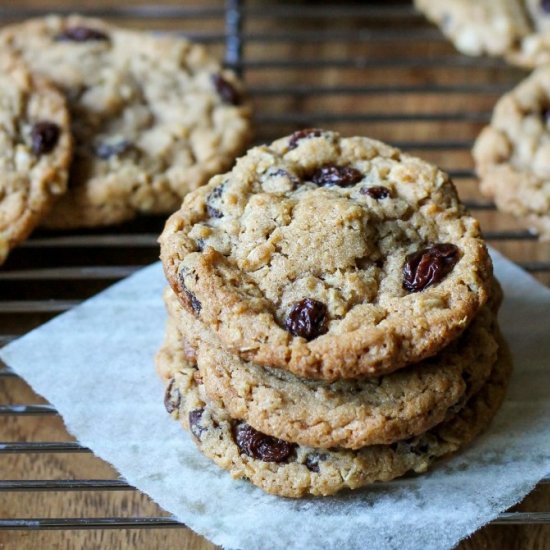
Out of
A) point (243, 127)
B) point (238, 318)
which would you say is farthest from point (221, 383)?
point (243, 127)

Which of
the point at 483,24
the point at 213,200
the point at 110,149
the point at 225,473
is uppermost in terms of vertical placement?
the point at 483,24

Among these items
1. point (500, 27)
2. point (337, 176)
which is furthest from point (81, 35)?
point (500, 27)

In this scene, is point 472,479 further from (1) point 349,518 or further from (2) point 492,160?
(2) point 492,160

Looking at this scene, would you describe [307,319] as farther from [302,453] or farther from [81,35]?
[81,35]

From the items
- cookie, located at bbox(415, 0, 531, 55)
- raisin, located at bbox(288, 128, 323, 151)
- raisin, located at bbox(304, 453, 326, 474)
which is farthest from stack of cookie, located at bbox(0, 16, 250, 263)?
raisin, located at bbox(304, 453, 326, 474)

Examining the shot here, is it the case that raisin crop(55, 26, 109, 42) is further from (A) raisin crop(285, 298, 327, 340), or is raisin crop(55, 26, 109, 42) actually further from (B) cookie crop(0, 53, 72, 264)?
(A) raisin crop(285, 298, 327, 340)

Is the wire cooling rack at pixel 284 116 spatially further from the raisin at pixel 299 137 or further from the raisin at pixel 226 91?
the raisin at pixel 299 137
